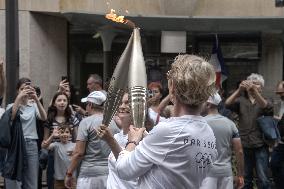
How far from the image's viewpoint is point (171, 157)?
341cm

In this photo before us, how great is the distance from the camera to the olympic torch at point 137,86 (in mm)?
3990

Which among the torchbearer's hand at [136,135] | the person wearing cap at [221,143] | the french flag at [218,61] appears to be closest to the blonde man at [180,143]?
the torchbearer's hand at [136,135]

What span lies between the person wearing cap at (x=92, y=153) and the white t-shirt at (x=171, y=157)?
3427 mm

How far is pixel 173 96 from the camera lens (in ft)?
11.4

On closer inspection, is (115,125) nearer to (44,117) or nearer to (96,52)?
(44,117)

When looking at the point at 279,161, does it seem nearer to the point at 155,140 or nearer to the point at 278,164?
the point at 278,164

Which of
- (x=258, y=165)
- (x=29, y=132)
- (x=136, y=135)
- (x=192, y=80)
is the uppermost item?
(x=192, y=80)

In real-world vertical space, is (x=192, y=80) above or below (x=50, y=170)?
above

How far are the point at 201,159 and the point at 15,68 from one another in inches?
253

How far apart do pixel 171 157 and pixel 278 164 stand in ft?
20.1

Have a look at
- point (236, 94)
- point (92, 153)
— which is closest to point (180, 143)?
point (92, 153)

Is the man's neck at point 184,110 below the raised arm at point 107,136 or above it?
above

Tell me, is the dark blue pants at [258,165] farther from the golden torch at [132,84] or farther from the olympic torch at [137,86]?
the olympic torch at [137,86]

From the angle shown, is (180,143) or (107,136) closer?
(180,143)
